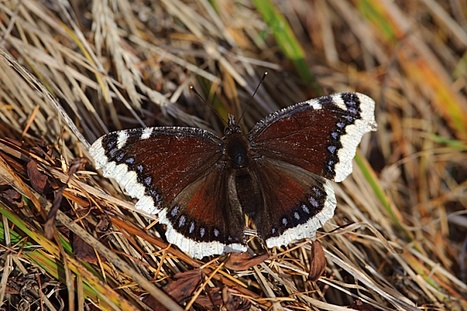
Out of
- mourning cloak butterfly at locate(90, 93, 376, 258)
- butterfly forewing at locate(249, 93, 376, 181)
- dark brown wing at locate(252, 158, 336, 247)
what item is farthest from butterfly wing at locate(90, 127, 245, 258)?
butterfly forewing at locate(249, 93, 376, 181)

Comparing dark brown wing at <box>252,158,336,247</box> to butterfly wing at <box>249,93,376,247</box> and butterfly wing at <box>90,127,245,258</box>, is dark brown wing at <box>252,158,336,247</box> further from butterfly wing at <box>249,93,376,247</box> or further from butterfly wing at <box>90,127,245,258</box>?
butterfly wing at <box>90,127,245,258</box>

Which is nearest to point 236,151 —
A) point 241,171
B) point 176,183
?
point 241,171

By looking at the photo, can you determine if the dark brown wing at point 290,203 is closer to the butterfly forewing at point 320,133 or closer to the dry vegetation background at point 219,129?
the butterfly forewing at point 320,133

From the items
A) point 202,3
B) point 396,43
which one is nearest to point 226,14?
point 202,3

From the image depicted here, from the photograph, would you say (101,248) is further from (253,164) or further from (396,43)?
(396,43)

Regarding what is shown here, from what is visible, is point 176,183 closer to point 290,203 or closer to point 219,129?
point 290,203

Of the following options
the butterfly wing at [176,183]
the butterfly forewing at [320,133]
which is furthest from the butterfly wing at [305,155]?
the butterfly wing at [176,183]
